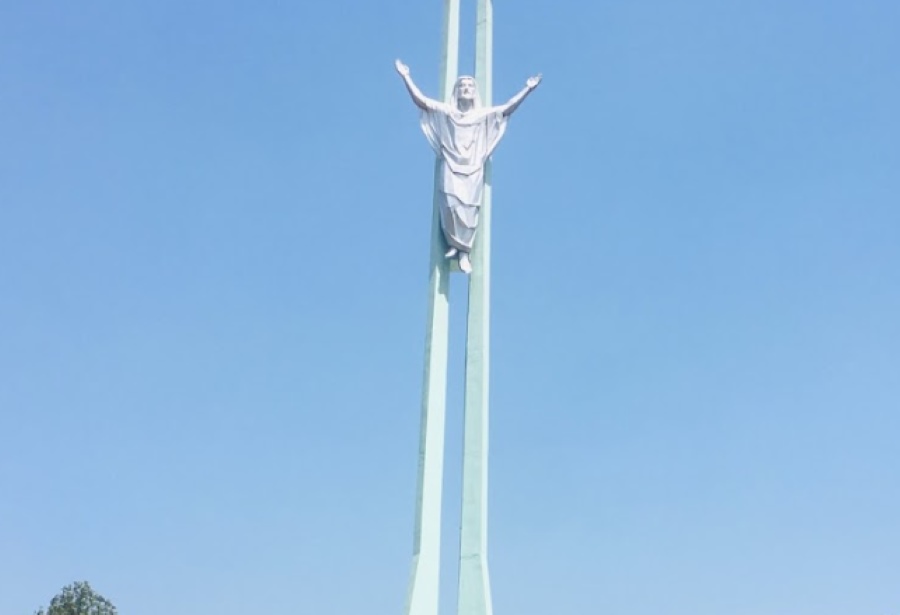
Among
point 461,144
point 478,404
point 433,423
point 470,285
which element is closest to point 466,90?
point 461,144

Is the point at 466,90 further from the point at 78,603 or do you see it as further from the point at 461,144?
the point at 78,603

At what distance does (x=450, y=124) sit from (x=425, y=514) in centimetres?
492

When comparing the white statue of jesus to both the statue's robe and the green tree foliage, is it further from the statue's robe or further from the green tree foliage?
the green tree foliage

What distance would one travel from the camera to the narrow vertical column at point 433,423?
46.3 ft

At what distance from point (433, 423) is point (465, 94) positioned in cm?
428

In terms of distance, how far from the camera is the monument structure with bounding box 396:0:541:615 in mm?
14203

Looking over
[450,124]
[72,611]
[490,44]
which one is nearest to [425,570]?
[450,124]

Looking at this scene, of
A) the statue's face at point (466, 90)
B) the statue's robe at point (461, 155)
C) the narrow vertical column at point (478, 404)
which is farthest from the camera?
the statue's face at point (466, 90)

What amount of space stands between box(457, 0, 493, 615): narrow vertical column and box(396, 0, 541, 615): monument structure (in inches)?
0.5

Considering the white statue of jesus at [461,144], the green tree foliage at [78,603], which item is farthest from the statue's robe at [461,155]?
the green tree foliage at [78,603]

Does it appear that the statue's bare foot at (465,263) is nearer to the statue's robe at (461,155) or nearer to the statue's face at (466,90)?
the statue's robe at (461,155)

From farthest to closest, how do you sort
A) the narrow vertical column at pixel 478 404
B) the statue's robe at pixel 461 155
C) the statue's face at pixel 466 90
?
the statue's face at pixel 466 90 → the statue's robe at pixel 461 155 → the narrow vertical column at pixel 478 404

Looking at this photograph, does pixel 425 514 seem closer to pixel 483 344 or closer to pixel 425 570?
pixel 425 570

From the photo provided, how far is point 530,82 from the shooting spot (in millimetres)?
16109
